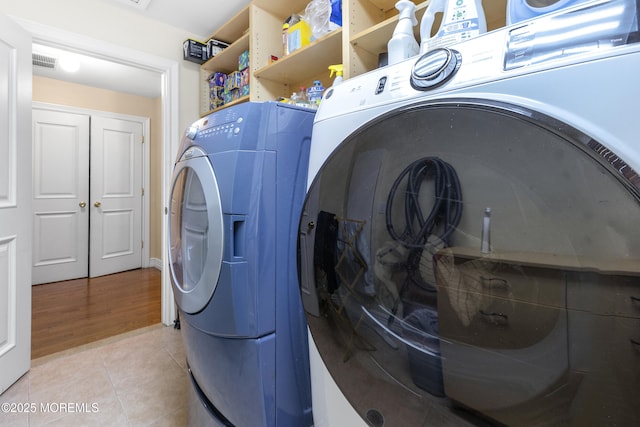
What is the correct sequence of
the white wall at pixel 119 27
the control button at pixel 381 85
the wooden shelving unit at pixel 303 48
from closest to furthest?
1. the control button at pixel 381 85
2. the wooden shelving unit at pixel 303 48
3. the white wall at pixel 119 27

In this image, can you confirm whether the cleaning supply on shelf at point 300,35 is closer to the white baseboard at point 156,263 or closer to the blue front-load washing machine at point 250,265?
the blue front-load washing machine at point 250,265

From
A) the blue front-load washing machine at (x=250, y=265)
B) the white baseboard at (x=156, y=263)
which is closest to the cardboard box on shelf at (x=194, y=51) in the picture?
the blue front-load washing machine at (x=250, y=265)

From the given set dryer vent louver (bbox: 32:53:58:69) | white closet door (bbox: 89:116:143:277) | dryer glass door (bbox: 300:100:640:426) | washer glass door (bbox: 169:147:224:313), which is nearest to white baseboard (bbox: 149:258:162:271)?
white closet door (bbox: 89:116:143:277)

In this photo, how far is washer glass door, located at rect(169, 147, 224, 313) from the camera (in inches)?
29.4

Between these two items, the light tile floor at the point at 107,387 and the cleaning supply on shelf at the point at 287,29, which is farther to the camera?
the cleaning supply on shelf at the point at 287,29

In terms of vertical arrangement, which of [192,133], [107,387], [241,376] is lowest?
[107,387]

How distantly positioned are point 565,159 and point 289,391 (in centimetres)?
78

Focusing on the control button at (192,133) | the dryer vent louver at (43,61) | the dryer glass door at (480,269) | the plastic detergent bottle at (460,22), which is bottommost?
the dryer glass door at (480,269)

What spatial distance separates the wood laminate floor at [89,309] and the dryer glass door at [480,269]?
2097 millimetres

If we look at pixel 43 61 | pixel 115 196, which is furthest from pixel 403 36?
pixel 115 196

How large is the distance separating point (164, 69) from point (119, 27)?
1.03 ft

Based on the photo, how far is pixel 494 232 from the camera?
1.23ft

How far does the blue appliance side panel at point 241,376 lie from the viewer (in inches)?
28.8

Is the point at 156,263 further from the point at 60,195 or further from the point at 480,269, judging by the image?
the point at 480,269
